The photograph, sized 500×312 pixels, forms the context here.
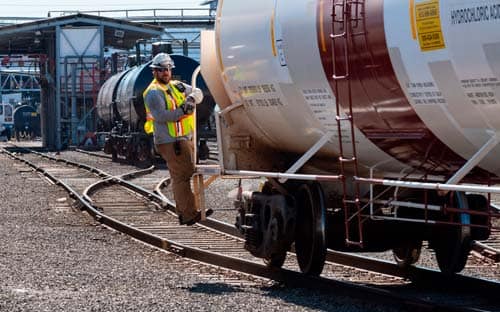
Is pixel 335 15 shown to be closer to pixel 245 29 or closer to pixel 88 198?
pixel 245 29

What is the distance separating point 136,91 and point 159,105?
2049cm

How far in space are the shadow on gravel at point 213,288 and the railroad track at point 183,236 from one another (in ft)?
1.80

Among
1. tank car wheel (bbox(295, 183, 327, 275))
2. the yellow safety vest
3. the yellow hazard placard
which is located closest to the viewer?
the yellow hazard placard

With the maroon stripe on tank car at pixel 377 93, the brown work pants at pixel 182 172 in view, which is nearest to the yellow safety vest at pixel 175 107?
the brown work pants at pixel 182 172

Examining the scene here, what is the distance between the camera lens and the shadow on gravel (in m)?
9.02

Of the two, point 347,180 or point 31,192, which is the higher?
point 347,180

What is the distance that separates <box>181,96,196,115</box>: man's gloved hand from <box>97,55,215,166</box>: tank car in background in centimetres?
1656

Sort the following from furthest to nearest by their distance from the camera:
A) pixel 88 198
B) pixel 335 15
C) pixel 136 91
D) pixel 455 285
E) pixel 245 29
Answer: pixel 136 91
pixel 88 198
pixel 245 29
pixel 455 285
pixel 335 15

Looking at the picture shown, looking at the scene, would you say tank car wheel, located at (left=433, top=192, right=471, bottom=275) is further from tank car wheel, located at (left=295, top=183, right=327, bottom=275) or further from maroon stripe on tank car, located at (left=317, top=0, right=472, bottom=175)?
maroon stripe on tank car, located at (left=317, top=0, right=472, bottom=175)

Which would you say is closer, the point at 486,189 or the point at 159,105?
the point at 486,189

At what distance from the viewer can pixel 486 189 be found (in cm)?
657

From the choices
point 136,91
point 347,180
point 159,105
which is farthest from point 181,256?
point 136,91

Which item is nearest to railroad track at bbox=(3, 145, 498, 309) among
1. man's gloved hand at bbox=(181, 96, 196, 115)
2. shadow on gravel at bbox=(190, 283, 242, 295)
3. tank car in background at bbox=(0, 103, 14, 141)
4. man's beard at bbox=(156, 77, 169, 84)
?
shadow on gravel at bbox=(190, 283, 242, 295)

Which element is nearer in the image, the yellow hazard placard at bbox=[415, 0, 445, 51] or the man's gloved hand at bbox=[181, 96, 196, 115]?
the yellow hazard placard at bbox=[415, 0, 445, 51]
